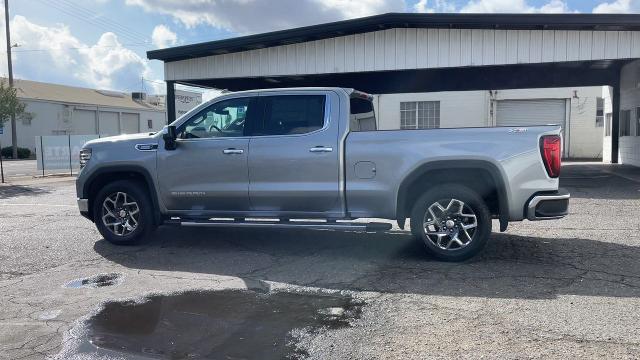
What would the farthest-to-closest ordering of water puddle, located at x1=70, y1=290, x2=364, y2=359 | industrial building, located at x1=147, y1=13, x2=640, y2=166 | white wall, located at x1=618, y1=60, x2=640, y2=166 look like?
white wall, located at x1=618, y1=60, x2=640, y2=166 < industrial building, located at x1=147, y1=13, x2=640, y2=166 < water puddle, located at x1=70, y1=290, x2=364, y2=359

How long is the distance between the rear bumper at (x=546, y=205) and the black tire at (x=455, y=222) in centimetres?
47

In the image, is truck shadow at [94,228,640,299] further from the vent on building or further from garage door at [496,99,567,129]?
the vent on building

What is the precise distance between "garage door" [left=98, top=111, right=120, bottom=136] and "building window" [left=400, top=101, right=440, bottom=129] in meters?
32.9

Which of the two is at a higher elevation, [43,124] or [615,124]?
[43,124]

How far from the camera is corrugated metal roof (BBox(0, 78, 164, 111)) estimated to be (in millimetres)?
48466

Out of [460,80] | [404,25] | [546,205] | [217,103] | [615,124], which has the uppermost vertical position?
[404,25]

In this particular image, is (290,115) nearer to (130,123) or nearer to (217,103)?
(217,103)

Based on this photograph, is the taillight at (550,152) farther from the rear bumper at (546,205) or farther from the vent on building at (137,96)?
the vent on building at (137,96)

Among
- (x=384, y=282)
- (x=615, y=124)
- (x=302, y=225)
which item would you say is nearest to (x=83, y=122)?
(x=615, y=124)

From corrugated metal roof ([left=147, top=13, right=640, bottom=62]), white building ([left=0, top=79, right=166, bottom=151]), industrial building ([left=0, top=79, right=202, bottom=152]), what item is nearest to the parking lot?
corrugated metal roof ([left=147, top=13, right=640, bottom=62])

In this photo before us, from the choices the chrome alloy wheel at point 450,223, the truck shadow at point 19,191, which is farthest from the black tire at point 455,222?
the truck shadow at point 19,191

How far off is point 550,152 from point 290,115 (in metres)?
3.09

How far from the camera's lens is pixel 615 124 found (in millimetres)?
23312

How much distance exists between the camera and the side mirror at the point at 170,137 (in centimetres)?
696
